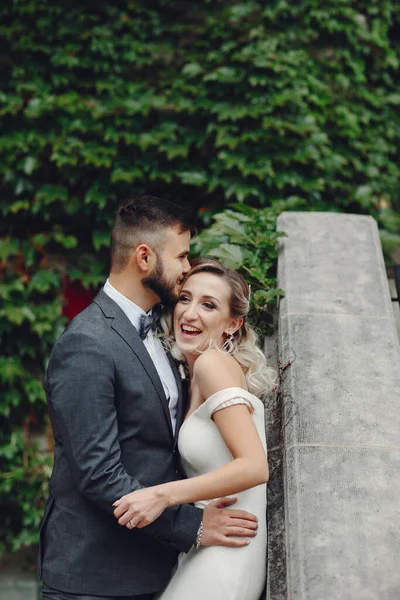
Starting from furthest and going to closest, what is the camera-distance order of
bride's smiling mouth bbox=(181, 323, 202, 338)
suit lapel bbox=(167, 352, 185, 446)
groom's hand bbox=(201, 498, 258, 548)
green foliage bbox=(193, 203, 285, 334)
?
1. green foliage bbox=(193, 203, 285, 334)
2. bride's smiling mouth bbox=(181, 323, 202, 338)
3. suit lapel bbox=(167, 352, 185, 446)
4. groom's hand bbox=(201, 498, 258, 548)

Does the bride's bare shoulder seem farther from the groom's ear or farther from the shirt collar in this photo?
the groom's ear

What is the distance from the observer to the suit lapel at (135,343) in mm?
2371

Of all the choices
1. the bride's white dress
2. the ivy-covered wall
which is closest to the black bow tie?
the bride's white dress

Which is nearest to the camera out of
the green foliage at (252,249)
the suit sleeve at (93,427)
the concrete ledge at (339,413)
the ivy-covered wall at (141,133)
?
the concrete ledge at (339,413)

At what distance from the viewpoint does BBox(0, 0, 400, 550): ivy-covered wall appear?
15.9 ft

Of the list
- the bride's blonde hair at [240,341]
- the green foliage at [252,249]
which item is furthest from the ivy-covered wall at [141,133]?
the bride's blonde hair at [240,341]

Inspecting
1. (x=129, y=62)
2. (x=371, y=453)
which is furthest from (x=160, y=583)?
(x=129, y=62)

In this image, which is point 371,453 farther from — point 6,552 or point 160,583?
point 6,552

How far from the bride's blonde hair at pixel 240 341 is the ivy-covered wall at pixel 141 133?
205 cm

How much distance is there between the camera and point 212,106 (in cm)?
494

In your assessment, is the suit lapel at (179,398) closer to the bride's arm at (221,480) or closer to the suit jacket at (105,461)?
the suit jacket at (105,461)

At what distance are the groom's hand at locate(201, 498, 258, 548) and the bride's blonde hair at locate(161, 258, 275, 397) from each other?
0.54m

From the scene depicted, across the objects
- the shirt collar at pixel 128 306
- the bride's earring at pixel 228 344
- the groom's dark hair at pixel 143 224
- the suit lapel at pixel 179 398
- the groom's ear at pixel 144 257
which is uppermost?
the groom's dark hair at pixel 143 224

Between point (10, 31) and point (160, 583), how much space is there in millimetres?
4371
